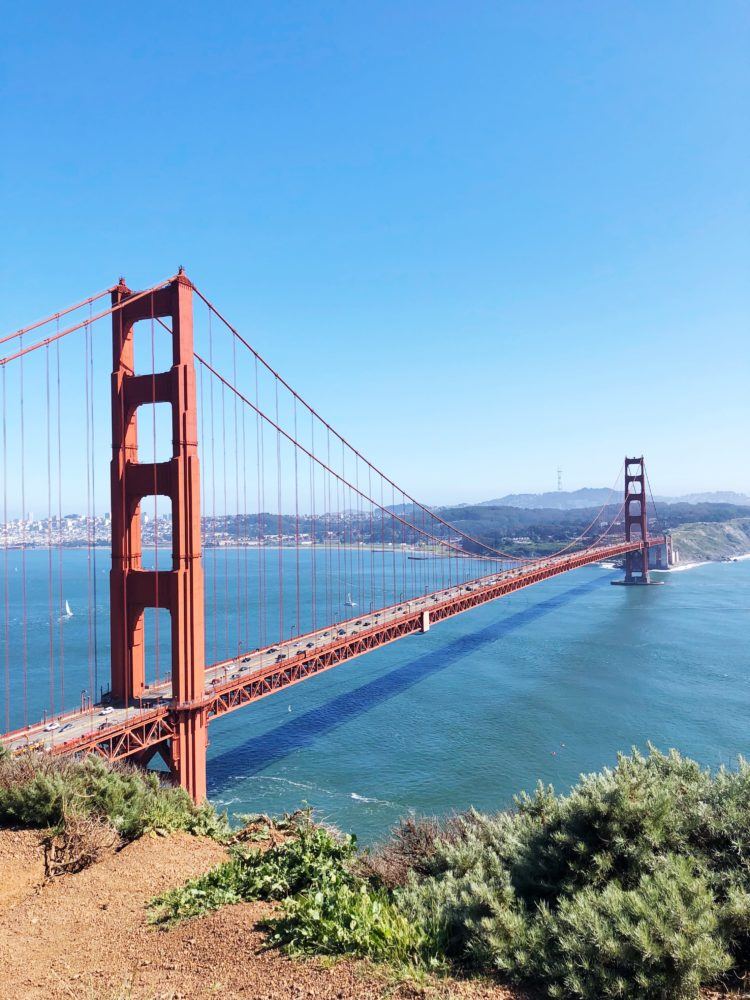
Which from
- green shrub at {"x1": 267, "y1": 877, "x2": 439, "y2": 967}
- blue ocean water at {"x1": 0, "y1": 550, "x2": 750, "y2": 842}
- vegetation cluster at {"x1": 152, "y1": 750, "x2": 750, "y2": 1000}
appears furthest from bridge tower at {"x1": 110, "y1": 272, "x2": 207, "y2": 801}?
green shrub at {"x1": 267, "y1": 877, "x2": 439, "y2": 967}

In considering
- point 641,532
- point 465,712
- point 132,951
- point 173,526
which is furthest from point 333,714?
point 641,532

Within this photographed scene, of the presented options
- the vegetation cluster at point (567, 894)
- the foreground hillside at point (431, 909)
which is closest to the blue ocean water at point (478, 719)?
the foreground hillside at point (431, 909)

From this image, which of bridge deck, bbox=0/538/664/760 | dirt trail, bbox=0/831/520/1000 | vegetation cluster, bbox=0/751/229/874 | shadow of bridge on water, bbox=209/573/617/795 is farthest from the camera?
shadow of bridge on water, bbox=209/573/617/795

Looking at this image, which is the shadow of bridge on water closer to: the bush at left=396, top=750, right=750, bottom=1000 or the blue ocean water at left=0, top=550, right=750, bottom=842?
the blue ocean water at left=0, top=550, right=750, bottom=842

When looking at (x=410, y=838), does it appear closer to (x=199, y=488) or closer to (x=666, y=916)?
(x=666, y=916)

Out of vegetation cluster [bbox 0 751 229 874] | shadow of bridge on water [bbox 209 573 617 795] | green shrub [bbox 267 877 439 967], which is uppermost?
green shrub [bbox 267 877 439 967]

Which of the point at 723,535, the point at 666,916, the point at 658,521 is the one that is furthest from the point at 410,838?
the point at 658,521
